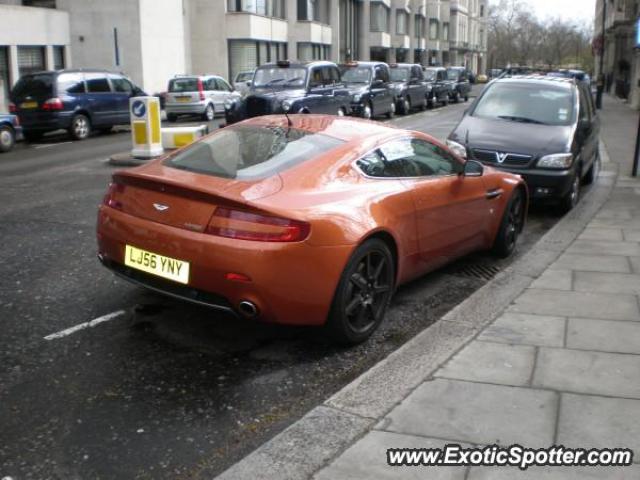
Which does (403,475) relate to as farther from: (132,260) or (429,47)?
(429,47)

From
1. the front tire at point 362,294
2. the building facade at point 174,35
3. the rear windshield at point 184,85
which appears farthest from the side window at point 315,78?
the front tire at point 362,294

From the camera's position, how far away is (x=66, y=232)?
7.84 metres

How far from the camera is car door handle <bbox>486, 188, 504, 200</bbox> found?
654 cm

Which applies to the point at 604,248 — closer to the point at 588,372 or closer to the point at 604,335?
the point at 604,335

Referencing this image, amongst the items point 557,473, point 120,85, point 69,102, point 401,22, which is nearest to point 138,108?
point 69,102

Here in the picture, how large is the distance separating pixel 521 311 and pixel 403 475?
98.8 inches

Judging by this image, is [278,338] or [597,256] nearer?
[278,338]

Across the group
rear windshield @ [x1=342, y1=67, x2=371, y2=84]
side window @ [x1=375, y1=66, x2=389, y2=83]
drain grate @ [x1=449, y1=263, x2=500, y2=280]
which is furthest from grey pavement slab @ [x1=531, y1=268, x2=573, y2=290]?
side window @ [x1=375, y1=66, x2=389, y2=83]

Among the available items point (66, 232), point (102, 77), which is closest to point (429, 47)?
point (102, 77)

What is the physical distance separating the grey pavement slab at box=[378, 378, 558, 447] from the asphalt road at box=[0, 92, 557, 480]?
2.02 feet

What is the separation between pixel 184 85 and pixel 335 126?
66.5ft

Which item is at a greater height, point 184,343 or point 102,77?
point 102,77

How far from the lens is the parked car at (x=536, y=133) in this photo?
355 inches

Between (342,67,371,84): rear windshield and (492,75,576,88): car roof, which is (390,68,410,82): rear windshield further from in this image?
(492,75,576,88): car roof
